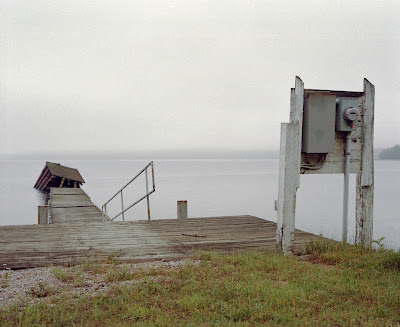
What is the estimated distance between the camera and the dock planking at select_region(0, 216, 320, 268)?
17.9ft

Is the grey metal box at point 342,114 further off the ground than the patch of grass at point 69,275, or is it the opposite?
the grey metal box at point 342,114

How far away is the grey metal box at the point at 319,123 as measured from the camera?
18.8 feet

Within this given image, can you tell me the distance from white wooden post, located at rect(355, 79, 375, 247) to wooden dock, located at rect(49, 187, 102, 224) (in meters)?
11.8

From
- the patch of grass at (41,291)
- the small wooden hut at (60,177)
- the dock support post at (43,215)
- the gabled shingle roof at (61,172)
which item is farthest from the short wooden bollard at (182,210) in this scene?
the gabled shingle roof at (61,172)

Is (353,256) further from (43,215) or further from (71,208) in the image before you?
(71,208)

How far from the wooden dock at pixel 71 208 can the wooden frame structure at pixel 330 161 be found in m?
11.6

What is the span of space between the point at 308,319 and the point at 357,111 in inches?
147

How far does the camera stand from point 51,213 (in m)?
17.2

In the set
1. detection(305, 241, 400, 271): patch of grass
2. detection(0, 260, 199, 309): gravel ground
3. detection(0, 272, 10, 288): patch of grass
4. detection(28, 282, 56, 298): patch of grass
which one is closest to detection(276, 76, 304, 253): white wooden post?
detection(305, 241, 400, 271): patch of grass

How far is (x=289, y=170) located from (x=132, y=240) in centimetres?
300

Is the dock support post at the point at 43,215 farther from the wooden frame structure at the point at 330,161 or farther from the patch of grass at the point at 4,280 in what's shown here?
the wooden frame structure at the point at 330,161

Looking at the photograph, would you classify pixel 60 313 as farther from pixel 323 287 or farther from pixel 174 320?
pixel 323 287

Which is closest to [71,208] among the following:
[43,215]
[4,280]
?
[43,215]

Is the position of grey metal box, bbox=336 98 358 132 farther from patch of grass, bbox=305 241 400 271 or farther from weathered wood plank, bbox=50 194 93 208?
weathered wood plank, bbox=50 194 93 208
